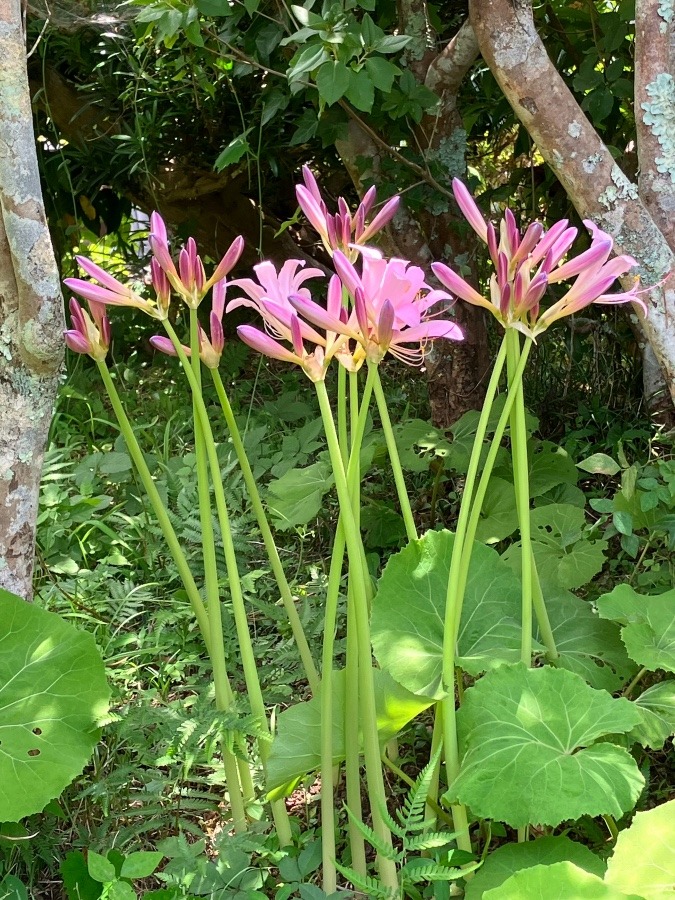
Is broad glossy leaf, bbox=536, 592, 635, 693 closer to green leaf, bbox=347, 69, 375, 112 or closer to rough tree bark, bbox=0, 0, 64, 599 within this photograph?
rough tree bark, bbox=0, 0, 64, 599

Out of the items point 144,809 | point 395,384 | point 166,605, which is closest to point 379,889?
point 144,809

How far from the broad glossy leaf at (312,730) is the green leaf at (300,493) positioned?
2.16 ft

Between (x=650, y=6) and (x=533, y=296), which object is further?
(x=650, y=6)

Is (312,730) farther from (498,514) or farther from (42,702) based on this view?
(498,514)

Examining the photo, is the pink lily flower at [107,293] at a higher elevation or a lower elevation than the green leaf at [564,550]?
higher

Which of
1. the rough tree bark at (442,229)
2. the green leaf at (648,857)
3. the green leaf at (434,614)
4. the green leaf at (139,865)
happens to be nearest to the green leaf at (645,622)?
the green leaf at (434,614)

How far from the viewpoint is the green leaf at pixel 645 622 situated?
1.45m

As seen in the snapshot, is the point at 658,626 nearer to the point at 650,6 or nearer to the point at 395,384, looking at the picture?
the point at 650,6

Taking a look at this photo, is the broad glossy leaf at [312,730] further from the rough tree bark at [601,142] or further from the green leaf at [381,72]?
the green leaf at [381,72]

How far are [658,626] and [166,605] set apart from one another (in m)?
1.32

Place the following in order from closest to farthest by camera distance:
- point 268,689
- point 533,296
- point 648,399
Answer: point 533,296 < point 268,689 < point 648,399

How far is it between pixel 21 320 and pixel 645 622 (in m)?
1.22

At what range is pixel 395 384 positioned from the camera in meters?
3.60

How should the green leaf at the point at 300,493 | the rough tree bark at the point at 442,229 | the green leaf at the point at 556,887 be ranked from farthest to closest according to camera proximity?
the rough tree bark at the point at 442,229, the green leaf at the point at 300,493, the green leaf at the point at 556,887
